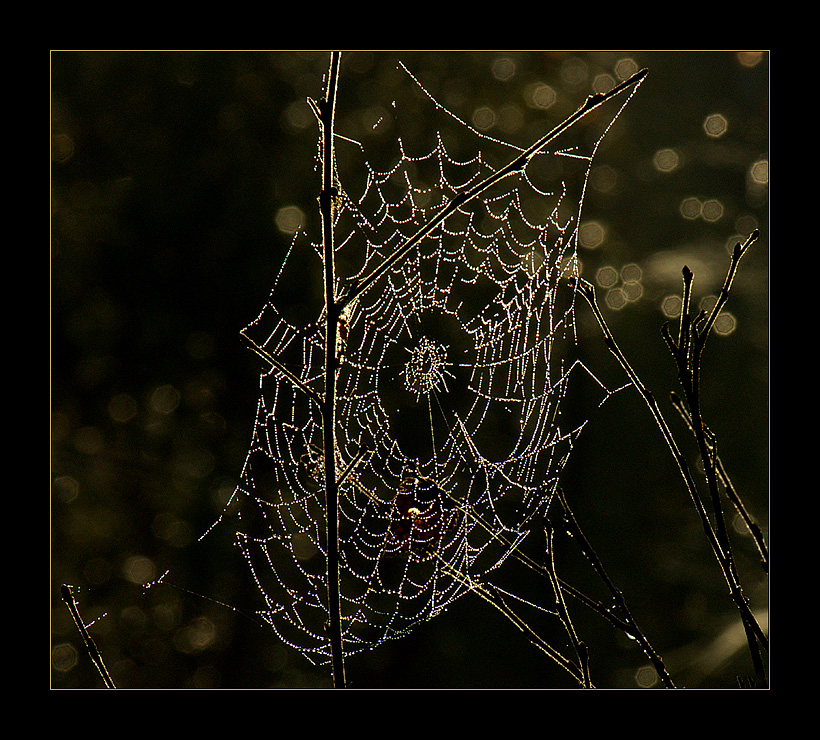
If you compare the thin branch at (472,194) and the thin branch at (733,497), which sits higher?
the thin branch at (472,194)

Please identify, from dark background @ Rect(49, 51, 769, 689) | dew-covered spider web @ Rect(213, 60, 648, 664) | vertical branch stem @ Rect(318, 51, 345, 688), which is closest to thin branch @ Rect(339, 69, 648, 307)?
vertical branch stem @ Rect(318, 51, 345, 688)

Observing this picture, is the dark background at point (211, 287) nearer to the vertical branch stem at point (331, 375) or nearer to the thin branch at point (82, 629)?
the thin branch at point (82, 629)

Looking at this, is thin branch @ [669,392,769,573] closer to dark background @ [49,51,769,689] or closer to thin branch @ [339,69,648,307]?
thin branch @ [339,69,648,307]

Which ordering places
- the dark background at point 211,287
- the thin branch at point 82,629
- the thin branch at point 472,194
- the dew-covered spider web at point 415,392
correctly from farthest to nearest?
the dark background at point 211,287 → the dew-covered spider web at point 415,392 → the thin branch at point 82,629 → the thin branch at point 472,194

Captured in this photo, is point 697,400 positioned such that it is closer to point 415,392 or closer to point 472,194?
point 472,194

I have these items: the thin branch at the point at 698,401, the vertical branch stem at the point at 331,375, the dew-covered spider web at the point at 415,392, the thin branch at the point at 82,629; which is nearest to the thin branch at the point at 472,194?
the vertical branch stem at the point at 331,375

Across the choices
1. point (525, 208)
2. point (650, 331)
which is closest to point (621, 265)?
point (650, 331)

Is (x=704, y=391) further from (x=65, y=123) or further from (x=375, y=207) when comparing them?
(x=65, y=123)

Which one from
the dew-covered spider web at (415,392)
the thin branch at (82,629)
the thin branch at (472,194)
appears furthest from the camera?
the dew-covered spider web at (415,392)
